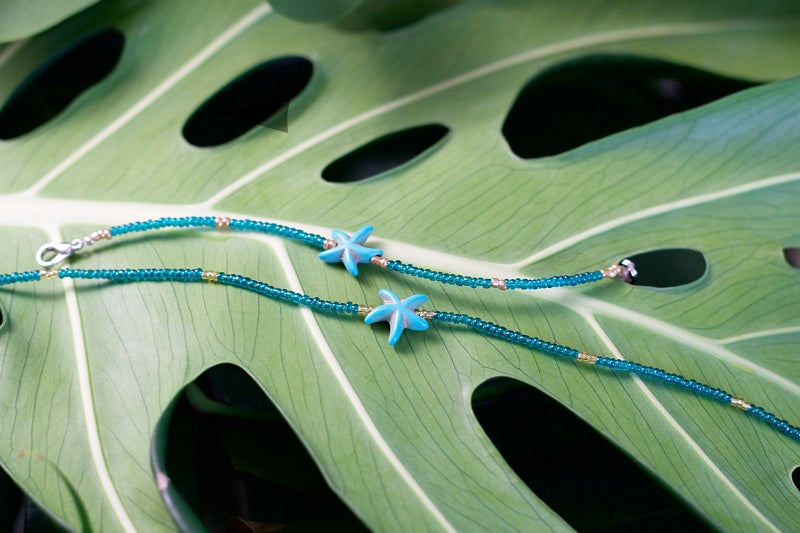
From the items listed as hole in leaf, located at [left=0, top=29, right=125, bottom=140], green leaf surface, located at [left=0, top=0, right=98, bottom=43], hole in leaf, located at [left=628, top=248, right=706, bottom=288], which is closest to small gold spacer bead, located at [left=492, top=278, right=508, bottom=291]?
hole in leaf, located at [left=628, top=248, right=706, bottom=288]

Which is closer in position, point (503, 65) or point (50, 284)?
point (50, 284)

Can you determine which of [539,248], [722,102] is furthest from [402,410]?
[722,102]

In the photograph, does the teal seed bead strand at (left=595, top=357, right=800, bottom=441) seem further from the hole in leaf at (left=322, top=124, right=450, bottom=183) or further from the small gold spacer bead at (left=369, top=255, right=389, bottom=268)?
the hole in leaf at (left=322, top=124, right=450, bottom=183)

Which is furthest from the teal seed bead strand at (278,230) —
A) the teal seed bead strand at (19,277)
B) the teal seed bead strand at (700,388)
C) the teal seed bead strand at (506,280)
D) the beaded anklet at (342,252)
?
the teal seed bead strand at (700,388)

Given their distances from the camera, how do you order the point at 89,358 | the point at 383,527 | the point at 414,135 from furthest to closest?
the point at 414,135 < the point at 89,358 < the point at 383,527

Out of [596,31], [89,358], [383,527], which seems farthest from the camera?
[596,31]

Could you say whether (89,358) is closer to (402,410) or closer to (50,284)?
(50,284)

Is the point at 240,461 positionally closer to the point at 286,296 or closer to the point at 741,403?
the point at 286,296
